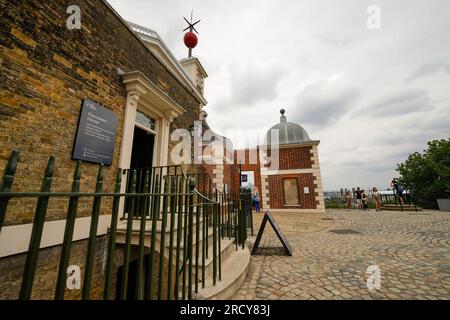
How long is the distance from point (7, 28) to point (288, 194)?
52.9 feet

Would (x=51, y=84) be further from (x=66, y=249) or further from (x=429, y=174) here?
(x=429, y=174)

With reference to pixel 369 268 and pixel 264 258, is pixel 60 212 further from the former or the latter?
pixel 369 268

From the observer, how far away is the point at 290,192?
15.7m

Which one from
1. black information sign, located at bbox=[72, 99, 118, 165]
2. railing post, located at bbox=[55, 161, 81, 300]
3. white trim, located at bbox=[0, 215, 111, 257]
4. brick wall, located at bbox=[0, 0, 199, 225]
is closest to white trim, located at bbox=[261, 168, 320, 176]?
brick wall, located at bbox=[0, 0, 199, 225]

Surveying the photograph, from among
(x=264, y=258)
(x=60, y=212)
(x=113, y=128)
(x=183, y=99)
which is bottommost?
(x=264, y=258)

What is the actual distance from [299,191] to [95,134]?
14241 mm

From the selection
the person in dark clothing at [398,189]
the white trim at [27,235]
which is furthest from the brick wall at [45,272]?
the person in dark clothing at [398,189]

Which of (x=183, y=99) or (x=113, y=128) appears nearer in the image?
(x=113, y=128)

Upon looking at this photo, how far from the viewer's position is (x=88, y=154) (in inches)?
138

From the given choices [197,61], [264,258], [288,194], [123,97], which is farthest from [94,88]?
[288,194]

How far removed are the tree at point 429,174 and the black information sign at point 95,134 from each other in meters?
20.3

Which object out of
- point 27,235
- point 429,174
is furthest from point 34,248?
point 429,174

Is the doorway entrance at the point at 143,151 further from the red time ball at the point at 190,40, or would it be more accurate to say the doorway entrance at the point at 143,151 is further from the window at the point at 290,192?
the window at the point at 290,192

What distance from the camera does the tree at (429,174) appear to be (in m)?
14.2
